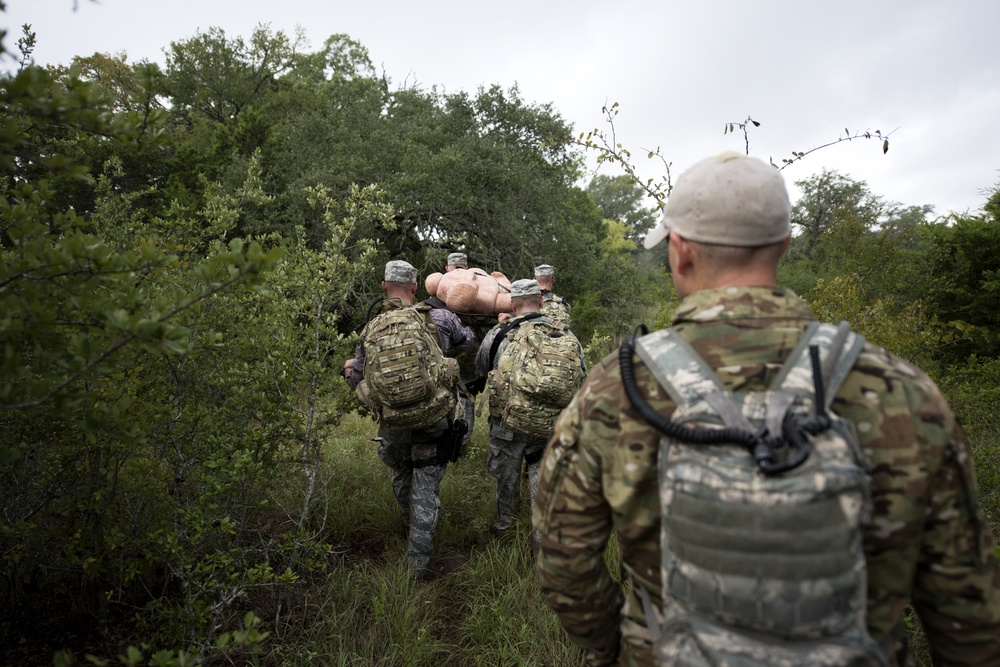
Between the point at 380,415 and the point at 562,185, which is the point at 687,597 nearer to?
the point at 380,415

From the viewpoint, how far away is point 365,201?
3988 mm

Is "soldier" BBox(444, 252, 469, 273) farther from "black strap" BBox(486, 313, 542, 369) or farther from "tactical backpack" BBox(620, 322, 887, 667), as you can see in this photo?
"tactical backpack" BBox(620, 322, 887, 667)

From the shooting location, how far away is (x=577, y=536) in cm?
158

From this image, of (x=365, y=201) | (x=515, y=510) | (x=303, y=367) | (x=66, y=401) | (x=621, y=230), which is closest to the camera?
(x=66, y=401)

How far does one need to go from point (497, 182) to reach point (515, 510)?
30.7ft

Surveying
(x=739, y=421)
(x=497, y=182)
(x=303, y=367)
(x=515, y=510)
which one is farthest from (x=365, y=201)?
(x=497, y=182)

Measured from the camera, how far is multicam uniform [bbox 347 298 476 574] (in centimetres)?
400

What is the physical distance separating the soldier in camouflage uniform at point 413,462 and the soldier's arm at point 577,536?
7.85ft

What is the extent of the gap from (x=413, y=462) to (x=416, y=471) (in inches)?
3.0

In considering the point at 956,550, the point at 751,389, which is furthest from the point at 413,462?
the point at 956,550

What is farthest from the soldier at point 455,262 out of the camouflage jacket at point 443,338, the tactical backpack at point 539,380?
the tactical backpack at point 539,380

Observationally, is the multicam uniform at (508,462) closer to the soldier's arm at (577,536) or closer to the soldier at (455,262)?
the soldier at (455,262)

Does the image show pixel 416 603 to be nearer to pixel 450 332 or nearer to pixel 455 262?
pixel 450 332

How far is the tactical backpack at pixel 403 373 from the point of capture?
3.78m
